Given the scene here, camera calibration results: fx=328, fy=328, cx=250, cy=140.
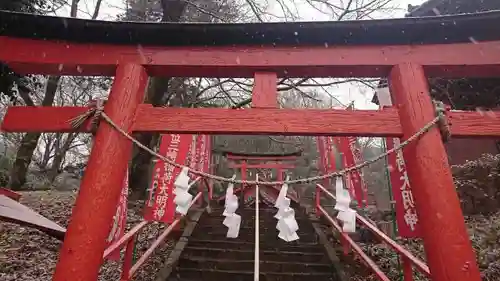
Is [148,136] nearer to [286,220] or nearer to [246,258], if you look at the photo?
[246,258]

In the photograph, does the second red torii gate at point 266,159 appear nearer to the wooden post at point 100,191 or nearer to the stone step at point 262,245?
the stone step at point 262,245

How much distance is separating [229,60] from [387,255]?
208 inches

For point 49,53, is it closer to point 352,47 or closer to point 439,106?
point 352,47

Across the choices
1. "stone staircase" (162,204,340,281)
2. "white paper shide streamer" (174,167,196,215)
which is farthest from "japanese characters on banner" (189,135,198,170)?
"white paper shide streamer" (174,167,196,215)

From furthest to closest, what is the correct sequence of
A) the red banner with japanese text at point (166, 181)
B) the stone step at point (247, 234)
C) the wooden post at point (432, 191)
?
the stone step at point (247, 234) < the red banner with japanese text at point (166, 181) < the wooden post at point (432, 191)

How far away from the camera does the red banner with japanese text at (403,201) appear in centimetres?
436

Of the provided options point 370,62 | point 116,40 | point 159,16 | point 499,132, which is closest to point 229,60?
point 116,40

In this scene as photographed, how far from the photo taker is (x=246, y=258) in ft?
20.6

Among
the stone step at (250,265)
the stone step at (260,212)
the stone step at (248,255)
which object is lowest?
the stone step at (250,265)

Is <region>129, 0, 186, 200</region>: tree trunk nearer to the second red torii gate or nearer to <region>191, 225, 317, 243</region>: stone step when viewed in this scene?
<region>191, 225, 317, 243</region>: stone step

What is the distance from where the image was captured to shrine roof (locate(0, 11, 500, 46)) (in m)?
3.23

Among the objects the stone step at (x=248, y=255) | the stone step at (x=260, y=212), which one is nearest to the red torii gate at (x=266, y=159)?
the stone step at (x=260, y=212)

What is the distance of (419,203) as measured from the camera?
111 inches

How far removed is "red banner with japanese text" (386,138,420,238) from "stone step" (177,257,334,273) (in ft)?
6.11
